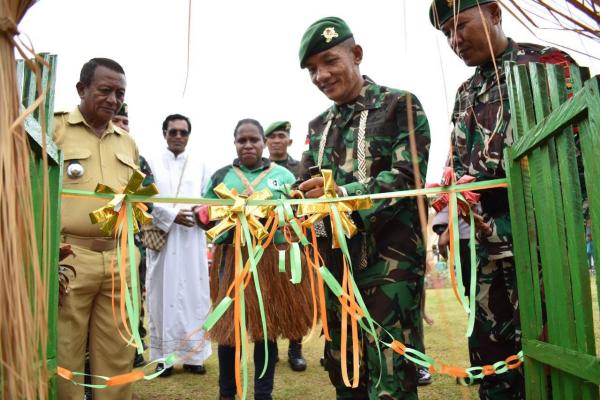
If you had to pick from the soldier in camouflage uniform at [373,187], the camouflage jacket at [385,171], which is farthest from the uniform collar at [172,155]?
the camouflage jacket at [385,171]

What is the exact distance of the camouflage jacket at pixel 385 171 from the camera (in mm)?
2078

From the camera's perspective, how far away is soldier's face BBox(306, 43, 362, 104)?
2311mm

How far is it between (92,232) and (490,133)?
1958 mm

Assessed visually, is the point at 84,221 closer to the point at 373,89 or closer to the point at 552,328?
the point at 373,89

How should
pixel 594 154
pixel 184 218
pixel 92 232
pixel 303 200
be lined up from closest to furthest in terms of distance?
pixel 594 154 < pixel 303 200 < pixel 92 232 < pixel 184 218

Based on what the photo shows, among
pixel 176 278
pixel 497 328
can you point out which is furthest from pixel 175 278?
pixel 497 328

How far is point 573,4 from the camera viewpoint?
120cm

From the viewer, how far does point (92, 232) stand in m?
2.66

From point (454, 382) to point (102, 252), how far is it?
7.96 ft

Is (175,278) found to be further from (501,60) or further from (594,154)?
(594,154)

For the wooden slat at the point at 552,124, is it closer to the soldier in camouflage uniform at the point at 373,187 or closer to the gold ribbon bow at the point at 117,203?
the soldier in camouflage uniform at the point at 373,187

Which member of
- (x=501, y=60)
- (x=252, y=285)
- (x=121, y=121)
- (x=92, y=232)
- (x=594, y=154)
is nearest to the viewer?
(x=594, y=154)

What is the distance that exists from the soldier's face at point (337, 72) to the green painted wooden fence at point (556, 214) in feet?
2.66

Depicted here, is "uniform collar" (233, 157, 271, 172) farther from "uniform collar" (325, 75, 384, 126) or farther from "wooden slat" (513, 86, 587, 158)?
"wooden slat" (513, 86, 587, 158)
